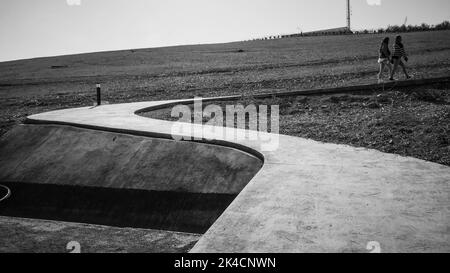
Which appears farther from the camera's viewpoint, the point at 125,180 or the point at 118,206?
the point at 125,180

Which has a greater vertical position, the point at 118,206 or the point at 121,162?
the point at 121,162

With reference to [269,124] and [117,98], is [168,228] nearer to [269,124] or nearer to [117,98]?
[269,124]

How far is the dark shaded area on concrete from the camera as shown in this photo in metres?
7.56

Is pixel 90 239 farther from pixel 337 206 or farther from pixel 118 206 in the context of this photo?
pixel 337 206

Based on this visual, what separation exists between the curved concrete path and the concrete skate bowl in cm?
126

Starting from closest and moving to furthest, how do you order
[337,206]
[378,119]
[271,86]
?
[337,206] → [378,119] → [271,86]

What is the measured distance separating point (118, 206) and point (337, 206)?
5011 mm

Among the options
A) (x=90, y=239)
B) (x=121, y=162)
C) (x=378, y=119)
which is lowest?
(x=90, y=239)

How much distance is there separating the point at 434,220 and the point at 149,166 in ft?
19.9

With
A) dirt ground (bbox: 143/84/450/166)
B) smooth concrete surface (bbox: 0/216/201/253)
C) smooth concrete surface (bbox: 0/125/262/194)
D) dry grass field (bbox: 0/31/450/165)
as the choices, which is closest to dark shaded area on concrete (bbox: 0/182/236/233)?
smooth concrete surface (bbox: 0/125/262/194)

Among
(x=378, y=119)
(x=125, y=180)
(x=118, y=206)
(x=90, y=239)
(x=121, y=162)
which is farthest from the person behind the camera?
(x=378, y=119)

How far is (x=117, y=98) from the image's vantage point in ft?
65.4

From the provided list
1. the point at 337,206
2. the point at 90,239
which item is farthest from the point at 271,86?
the point at 337,206

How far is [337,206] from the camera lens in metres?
4.87
